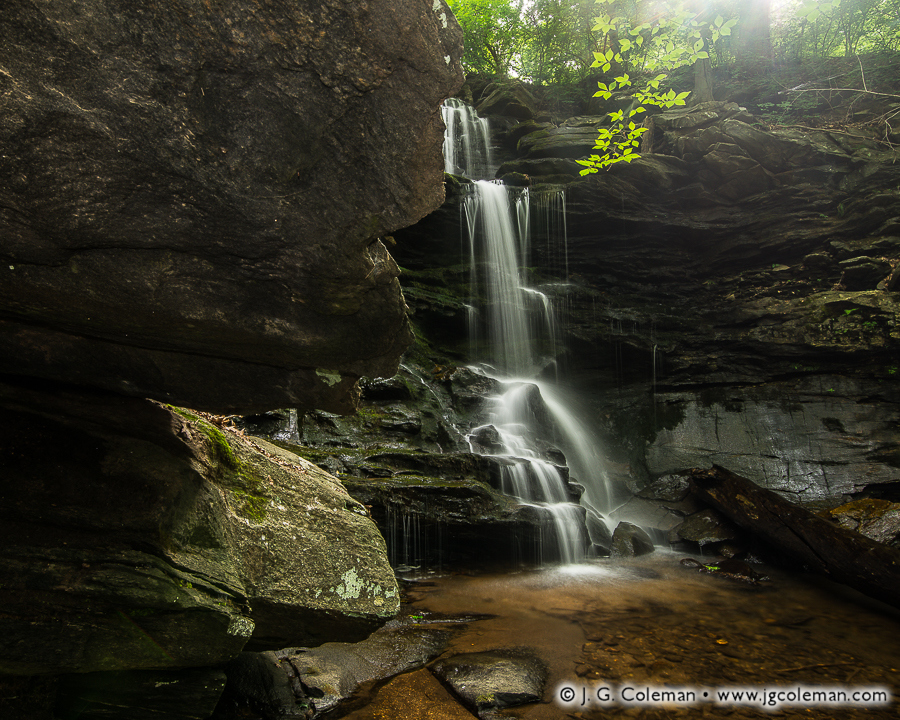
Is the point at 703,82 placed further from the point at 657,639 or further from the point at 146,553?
the point at 146,553

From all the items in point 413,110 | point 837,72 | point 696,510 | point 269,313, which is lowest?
point 696,510

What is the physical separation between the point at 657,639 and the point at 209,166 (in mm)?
5788

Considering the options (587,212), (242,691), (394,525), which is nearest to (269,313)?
(242,691)

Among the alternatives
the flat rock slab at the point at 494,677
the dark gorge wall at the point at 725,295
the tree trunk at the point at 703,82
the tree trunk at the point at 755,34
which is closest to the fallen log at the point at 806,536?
the dark gorge wall at the point at 725,295

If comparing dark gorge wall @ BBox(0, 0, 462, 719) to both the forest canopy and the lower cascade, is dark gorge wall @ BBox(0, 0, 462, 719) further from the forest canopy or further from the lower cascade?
the forest canopy

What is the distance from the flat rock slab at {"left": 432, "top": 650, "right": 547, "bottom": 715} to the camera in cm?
387

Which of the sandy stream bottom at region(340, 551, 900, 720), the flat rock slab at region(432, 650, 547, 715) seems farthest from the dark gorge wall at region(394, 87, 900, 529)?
the flat rock slab at region(432, 650, 547, 715)

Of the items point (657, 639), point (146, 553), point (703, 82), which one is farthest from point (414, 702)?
point (703, 82)

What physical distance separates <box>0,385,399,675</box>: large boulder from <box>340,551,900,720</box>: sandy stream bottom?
1.10 meters

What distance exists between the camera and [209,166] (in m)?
1.95

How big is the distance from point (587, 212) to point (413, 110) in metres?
14.4

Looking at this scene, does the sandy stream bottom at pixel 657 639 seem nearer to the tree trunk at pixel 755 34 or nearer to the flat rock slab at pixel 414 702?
the flat rock slab at pixel 414 702

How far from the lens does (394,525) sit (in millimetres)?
7574

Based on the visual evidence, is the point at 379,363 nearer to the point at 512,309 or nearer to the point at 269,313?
the point at 269,313
